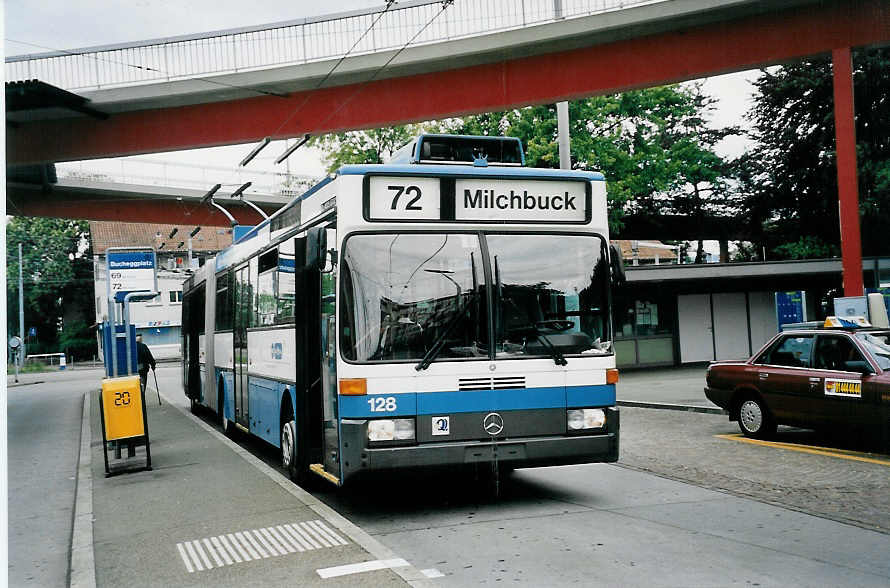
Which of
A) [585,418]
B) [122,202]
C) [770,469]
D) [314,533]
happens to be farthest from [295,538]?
[122,202]

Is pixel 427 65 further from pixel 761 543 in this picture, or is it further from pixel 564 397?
pixel 761 543

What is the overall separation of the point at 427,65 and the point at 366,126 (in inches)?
77.2

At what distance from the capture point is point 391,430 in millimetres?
7711

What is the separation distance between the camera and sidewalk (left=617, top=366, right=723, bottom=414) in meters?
17.8

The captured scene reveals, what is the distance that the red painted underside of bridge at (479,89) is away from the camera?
16.1 meters

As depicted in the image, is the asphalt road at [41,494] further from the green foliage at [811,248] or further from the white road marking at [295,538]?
the green foliage at [811,248]

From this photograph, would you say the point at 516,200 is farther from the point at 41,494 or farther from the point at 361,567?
the point at 41,494

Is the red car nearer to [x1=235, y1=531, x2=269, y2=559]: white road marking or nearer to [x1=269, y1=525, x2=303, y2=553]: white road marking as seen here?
[x1=269, y1=525, x2=303, y2=553]: white road marking

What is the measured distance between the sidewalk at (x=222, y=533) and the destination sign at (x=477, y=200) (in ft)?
9.19

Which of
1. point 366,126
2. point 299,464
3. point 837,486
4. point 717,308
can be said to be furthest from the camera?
point 717,308

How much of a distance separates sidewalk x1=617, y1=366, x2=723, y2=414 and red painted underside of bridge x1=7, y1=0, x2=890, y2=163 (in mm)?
6250

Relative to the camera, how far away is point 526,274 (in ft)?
26.8

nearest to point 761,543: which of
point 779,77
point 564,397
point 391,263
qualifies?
point 564,397

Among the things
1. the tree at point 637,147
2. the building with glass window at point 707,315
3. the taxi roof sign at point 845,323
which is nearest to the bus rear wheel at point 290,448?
the taxi roof sign at point 845,323
